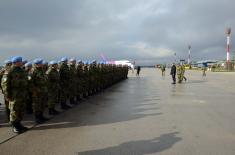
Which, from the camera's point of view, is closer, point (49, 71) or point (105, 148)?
point (105, 148)

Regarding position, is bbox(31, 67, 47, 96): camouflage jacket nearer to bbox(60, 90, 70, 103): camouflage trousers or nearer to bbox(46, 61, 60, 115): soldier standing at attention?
bbox(46, 61, 60, 115): soldier standing at attention

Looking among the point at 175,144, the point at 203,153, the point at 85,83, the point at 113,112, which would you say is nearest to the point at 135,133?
the point at 175,144

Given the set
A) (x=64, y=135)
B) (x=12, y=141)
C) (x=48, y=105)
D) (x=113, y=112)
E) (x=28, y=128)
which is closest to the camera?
(x=12, y=141)

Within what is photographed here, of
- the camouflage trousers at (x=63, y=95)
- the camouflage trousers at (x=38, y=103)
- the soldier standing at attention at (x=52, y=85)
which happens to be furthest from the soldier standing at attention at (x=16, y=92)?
the camouflage trousers at (x=63, y=95)

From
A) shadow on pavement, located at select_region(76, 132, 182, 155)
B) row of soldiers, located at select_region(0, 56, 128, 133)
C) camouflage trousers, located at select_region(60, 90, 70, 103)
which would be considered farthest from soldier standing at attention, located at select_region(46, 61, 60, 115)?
shadow on pavement, located at select_region(76, 132, 182, 155)

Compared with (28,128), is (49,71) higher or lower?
higher

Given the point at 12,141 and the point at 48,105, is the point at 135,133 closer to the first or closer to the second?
the point at 12,141

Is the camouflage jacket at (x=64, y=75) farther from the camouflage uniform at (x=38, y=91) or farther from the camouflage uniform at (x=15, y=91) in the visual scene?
the camouflage uniform at (x=15, y=91)

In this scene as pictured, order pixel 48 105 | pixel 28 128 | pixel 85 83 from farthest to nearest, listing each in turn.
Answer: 1. pixel 85 83
2. pixel 48 105
3. pixel 28 128

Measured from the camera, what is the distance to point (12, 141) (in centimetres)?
786

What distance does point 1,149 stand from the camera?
279 inches

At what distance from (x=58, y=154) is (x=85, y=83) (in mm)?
10217

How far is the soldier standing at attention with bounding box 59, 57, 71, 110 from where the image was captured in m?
13.2

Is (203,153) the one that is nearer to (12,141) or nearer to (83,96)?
(12,141)
